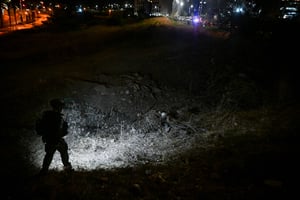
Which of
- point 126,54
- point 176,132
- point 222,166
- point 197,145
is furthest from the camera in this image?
point 126,54

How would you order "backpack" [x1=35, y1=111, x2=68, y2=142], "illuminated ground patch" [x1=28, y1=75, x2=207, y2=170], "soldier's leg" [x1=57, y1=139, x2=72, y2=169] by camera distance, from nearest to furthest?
"backpack" [x1=35, y1=111, x2=68, y2=142] → "soldier's leg" [x1=57, y1=139, x2=72, y2=169] → "illuminated ground patch" [x1=28, y1=75, x2=207, y2=170]

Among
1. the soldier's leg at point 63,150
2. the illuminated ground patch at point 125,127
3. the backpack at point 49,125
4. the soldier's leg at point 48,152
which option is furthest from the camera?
the illuminated ground patch at point 125,127

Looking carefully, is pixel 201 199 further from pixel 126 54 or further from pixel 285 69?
pixel 126 54

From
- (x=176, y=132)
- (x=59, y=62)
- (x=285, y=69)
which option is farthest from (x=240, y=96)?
(x=59, y=62)

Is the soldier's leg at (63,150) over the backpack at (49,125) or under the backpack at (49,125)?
under

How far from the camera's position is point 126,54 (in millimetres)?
19594

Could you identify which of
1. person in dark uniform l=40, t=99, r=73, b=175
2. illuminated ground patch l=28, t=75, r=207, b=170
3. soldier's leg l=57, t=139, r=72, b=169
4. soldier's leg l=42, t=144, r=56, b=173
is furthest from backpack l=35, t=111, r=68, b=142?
illuminated ground patch l=28, t=75, r=207, b=170

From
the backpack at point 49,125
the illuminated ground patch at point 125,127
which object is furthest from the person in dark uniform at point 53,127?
the illuminated ground patch at point 125,127

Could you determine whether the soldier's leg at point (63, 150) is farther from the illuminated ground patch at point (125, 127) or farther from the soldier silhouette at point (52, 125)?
the illuminated ground patch at point (125, 127)

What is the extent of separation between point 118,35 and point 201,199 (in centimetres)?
2331

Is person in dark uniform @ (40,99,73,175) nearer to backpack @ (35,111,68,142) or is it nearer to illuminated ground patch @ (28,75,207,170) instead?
backpack @ (35,111,68,142)

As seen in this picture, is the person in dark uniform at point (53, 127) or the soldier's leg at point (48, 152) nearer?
the person in dark uniform at point (53, 127)

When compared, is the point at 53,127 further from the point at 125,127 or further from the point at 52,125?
the point at 125,127

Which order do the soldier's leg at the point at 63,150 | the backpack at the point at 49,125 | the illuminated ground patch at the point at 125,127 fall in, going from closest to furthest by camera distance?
the backpack at the point at 49,125 → the soldier's leg at the point at 63,150 → the illuminated ground patch at the point at 125,127
